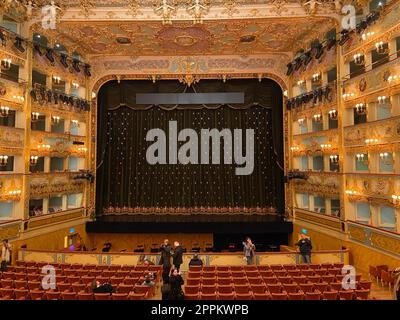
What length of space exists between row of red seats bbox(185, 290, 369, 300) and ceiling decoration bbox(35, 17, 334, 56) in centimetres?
1318

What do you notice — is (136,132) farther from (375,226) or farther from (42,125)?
(375,226)

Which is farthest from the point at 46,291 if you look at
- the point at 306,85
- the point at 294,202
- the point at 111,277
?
the point at 306,85

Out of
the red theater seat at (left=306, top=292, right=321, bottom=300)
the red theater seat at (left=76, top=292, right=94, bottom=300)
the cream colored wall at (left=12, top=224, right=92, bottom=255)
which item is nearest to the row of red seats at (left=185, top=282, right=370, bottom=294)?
the red theater seat at (left=306, top=292, right=321, bottom=300)

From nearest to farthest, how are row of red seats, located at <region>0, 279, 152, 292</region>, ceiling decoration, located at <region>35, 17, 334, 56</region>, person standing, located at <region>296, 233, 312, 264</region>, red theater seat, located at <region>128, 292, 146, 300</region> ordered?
red theater seat, located at <region>128, 292, 146, 300</region> < row of red seats, located at <region>0, 279, 152, 292</region> < person standing, located at <region>296, 233, 312, 264</region> < ceiling decoration, located at <region>35, 17, 334, 56</region>

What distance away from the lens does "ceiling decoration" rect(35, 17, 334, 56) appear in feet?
55.7

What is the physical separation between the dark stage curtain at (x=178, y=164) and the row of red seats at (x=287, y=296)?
14502 mm

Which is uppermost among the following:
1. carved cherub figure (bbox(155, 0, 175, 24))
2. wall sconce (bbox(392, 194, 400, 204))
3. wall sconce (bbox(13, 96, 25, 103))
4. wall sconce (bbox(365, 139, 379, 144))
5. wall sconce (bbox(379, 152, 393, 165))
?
carved cherub figure (bbox(155, 0, 175, 24))

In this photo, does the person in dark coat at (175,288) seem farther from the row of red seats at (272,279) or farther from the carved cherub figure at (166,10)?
the carved cherub figure at (166,10)

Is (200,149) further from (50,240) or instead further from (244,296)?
(244,296)

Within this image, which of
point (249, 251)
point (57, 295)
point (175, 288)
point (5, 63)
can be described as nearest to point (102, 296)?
point (57, 295)

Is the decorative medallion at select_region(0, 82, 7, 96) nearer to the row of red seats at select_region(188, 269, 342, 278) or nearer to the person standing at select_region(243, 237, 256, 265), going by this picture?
the row of red seats at select_region(188, 269, 342, 278)

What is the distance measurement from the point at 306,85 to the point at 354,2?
5.68 meters

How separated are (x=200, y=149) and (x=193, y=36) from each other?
8.15 m

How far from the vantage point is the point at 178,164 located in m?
23.3
